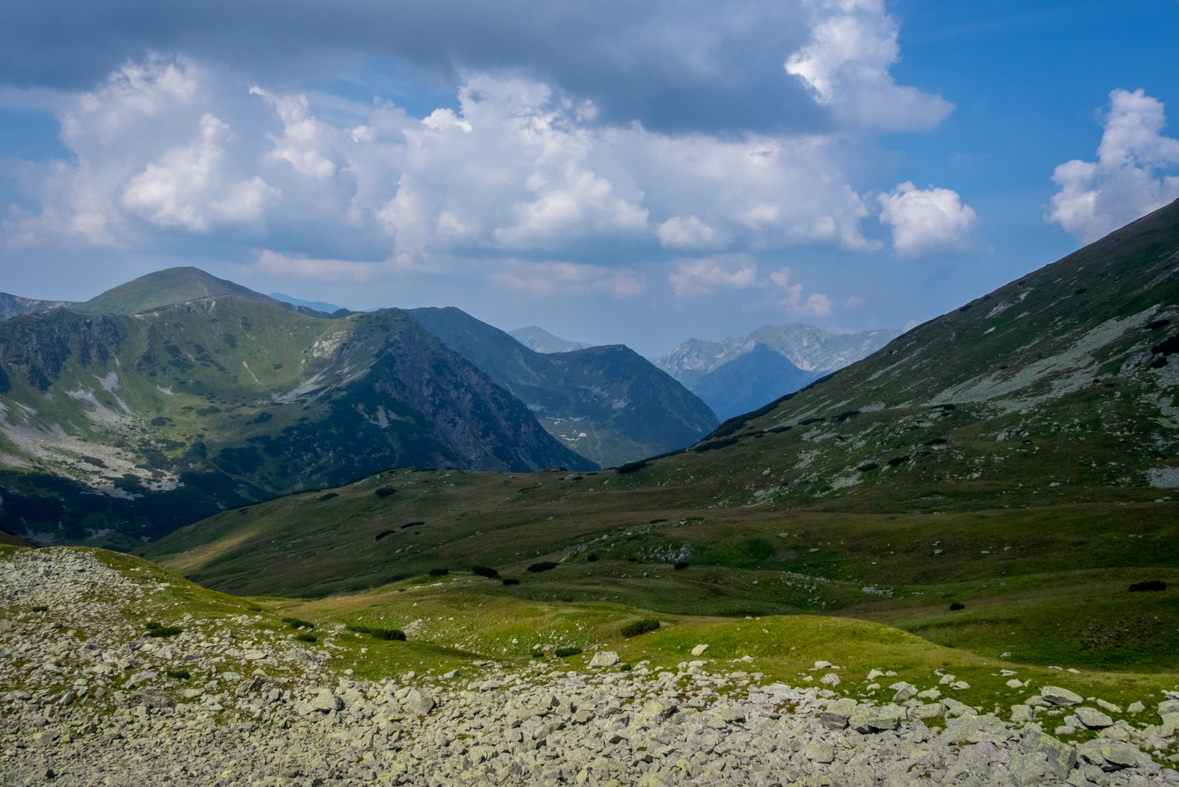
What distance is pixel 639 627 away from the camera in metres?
35.2

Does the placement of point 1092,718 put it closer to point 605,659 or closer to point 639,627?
point 605,659

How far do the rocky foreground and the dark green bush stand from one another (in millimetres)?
6140

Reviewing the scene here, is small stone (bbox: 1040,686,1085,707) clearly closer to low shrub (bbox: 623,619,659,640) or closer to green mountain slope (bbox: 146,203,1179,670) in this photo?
green mountain slope (bbox: 146,203,1179,670)

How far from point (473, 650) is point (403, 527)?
309 feet

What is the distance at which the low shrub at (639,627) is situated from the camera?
34906mm

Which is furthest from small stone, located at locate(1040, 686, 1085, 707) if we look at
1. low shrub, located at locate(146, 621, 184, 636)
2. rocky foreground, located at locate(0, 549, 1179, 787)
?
low shrub, located at locate(146, 621, 184, 636)

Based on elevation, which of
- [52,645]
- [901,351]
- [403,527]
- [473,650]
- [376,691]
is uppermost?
[901,351]

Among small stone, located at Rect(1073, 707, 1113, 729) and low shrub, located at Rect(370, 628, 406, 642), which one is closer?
small stone, located at Rect(1073, 707, 1113, 729)

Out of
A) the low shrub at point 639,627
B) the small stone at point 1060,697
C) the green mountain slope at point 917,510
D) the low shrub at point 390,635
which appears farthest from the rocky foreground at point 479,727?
the green mountain slope at point 917,510

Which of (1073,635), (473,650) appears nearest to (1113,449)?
(1073,635)

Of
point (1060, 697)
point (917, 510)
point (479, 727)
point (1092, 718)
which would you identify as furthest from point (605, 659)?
point (917, 510)

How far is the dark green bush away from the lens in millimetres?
34906

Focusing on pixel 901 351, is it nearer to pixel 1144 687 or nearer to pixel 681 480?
pixel 681 480

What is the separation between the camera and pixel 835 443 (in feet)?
391
